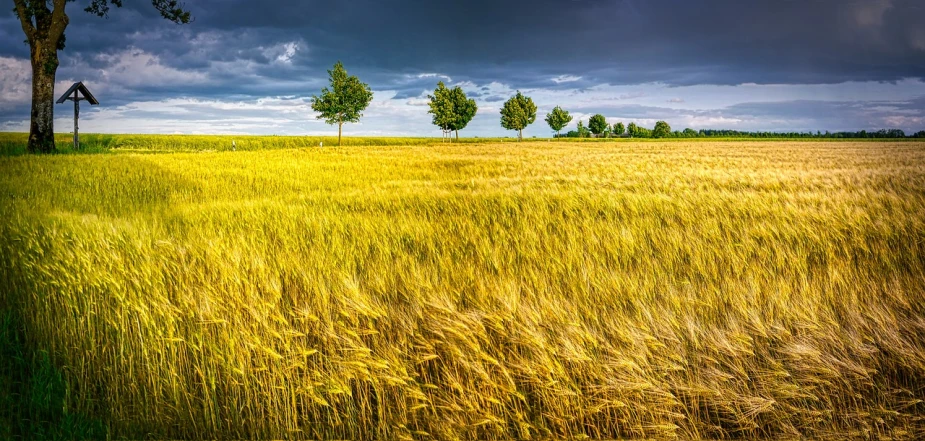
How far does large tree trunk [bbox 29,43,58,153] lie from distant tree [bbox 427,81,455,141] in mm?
63748

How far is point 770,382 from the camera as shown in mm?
2453

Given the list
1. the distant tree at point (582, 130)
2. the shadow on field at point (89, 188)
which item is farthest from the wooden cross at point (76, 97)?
the distant tree at point (582, 130)

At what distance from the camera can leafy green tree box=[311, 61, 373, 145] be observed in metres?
63.3

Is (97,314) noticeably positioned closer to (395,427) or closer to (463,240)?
(395,427)

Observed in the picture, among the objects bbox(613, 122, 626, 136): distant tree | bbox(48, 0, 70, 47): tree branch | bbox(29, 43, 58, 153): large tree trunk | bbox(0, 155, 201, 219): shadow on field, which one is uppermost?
bbox(613, 122, 626, 136): distant tree

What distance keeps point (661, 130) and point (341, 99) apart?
421 ft

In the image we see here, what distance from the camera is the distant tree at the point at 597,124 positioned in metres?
151

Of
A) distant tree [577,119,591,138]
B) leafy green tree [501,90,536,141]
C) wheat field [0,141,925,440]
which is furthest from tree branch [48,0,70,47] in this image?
distant tree [577,119,591,138]

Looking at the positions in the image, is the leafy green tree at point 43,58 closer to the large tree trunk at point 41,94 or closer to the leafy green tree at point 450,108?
the large tree trunk at point 41,94

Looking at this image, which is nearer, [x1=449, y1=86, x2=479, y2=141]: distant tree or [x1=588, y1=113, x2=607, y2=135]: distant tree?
[x1=449, y1=86, x2=479, y2=141]: distant tree

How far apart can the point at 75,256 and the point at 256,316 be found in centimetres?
261

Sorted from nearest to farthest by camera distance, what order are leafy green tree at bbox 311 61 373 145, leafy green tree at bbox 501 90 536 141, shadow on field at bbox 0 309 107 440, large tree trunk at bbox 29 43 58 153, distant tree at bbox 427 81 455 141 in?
shadow on field at bbox 0 309 107 440 < large tree trunk at bbox 29 43 58 153 < leafy green tree at bbox 311 61 373 145 < distant tree at bbox 427 81 455 141 < leafy green tree at bbox 501 90 536 141

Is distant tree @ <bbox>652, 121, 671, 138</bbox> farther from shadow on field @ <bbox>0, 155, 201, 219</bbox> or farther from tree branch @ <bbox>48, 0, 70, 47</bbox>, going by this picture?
shadow on field @ <bbox>0, 155, 201, 219</bbox>

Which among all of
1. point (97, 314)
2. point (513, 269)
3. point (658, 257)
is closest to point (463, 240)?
point (513, 269)
